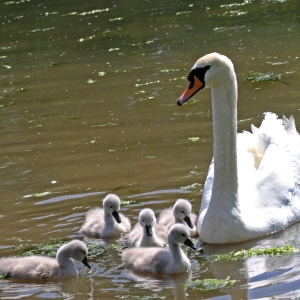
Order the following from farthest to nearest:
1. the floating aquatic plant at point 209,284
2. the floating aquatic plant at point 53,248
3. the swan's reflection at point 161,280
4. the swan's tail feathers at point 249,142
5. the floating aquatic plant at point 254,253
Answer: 1. the swan's tail feathers at point 249,142
2. the floating aquatic plant at point 53,248
3. the floating aquatic plant at point 254,253
4. the swan's reflection at point 161,280
5. the floating aquatic plant at point 209,284

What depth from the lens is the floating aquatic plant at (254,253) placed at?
22.9 feet

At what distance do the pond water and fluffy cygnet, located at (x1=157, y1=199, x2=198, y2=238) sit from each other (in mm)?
448

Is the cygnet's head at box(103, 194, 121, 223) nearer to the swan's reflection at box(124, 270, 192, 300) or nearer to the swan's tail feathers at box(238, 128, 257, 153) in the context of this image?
the swan's reflection at box(124, 270, 192, 300)

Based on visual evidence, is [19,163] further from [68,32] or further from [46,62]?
[68,32]

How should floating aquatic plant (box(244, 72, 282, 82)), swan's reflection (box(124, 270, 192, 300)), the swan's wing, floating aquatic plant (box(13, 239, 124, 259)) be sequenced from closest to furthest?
1. swan's reflection (box(124, 270, 192, 300))
2. floating aquatic plant (box(13, 239, 124, 259))
3. the swan's wing
4. floating aquatic plant (box(244, 72, 282, 82))

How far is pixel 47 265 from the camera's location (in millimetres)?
7023

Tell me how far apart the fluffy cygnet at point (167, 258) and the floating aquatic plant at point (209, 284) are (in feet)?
1.05

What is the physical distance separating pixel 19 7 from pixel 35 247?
1998cm

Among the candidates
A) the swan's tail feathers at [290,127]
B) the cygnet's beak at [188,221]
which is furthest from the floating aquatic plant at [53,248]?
the swan's tail feathers at [290,127]

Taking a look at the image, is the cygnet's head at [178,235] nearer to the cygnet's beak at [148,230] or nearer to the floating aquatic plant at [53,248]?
the cygnet's beak at [148,230]

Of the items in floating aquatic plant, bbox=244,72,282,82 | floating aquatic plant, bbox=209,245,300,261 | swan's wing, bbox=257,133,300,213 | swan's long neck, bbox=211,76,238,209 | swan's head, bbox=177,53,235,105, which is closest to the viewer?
floating aquatic plant, bbox=209,245,300,261

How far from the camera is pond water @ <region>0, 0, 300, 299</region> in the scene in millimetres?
6836

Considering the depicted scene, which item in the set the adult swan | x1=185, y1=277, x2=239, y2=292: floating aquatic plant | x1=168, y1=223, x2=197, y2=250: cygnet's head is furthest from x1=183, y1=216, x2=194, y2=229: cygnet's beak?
x1=185, y1=277, x2=239, y2=292: floating aquatic plant

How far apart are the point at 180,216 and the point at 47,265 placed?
4.92ft
